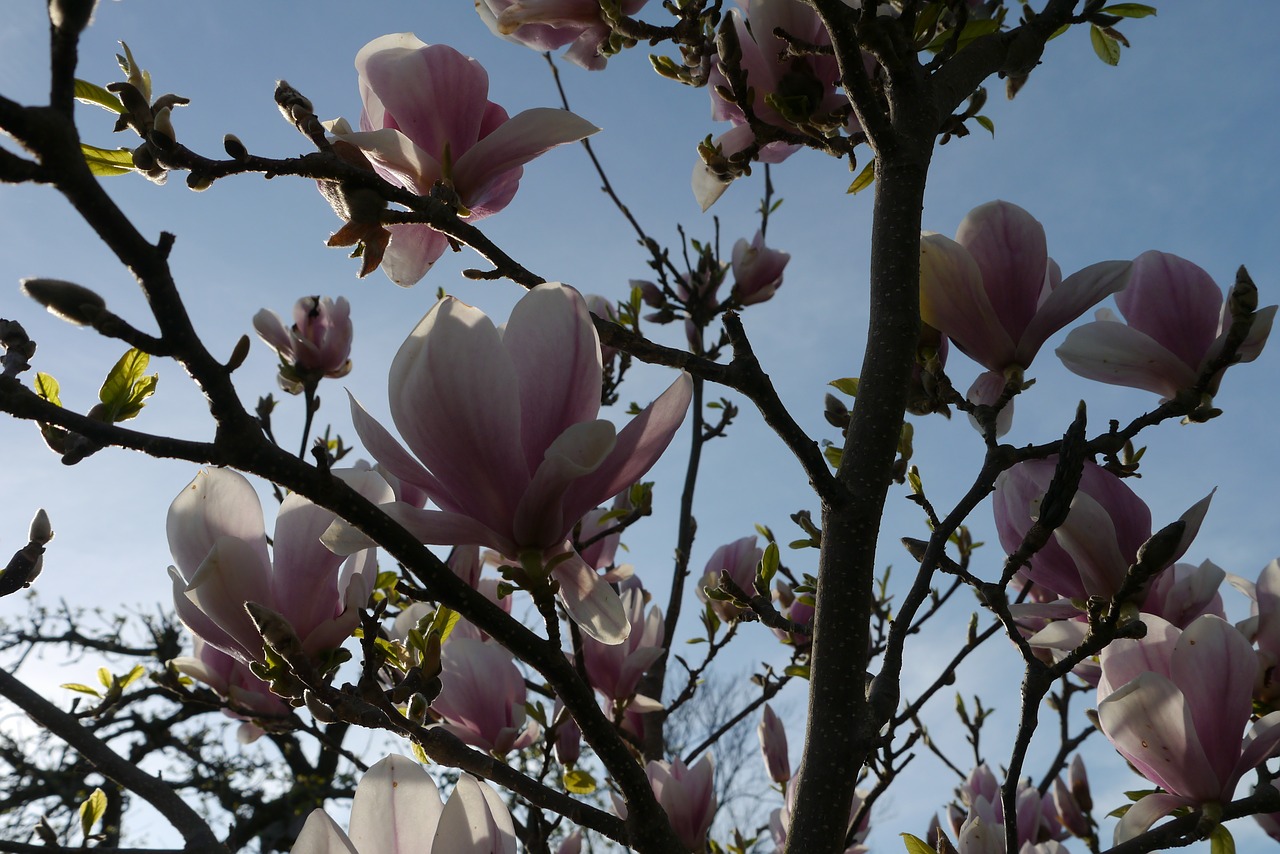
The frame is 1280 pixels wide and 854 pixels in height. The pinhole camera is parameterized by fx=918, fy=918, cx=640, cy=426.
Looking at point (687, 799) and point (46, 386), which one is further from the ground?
point (46, 386)

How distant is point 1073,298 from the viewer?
1170 mm

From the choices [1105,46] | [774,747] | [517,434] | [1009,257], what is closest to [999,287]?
[1009,257]

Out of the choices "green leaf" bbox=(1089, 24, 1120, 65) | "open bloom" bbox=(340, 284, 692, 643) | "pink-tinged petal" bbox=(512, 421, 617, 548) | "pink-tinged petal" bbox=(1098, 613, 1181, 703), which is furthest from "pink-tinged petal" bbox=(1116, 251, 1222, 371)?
"pink-tinged petal" bbox=(512, 421, 617, 548)

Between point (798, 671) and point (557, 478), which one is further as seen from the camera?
point (798, 671)

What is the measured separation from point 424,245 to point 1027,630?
1.13 metres

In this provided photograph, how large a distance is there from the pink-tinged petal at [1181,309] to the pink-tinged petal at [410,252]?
97cm

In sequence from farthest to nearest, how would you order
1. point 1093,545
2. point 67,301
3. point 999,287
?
point 999,287 < point 1093,545 < point 67,301

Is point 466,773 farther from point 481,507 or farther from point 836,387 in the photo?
point 836,387

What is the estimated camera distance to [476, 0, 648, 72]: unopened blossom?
142 centimetres

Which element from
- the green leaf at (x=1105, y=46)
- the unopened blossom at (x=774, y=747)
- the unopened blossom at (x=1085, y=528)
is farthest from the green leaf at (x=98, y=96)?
the unopened blossom at (x=774, y=747)

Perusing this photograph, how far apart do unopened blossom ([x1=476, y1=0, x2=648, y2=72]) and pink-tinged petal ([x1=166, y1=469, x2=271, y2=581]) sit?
0.83m

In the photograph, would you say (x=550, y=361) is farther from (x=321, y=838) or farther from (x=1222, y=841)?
(x=1222, y=841)

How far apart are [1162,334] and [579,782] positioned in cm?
135

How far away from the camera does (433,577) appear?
0.72 meters
